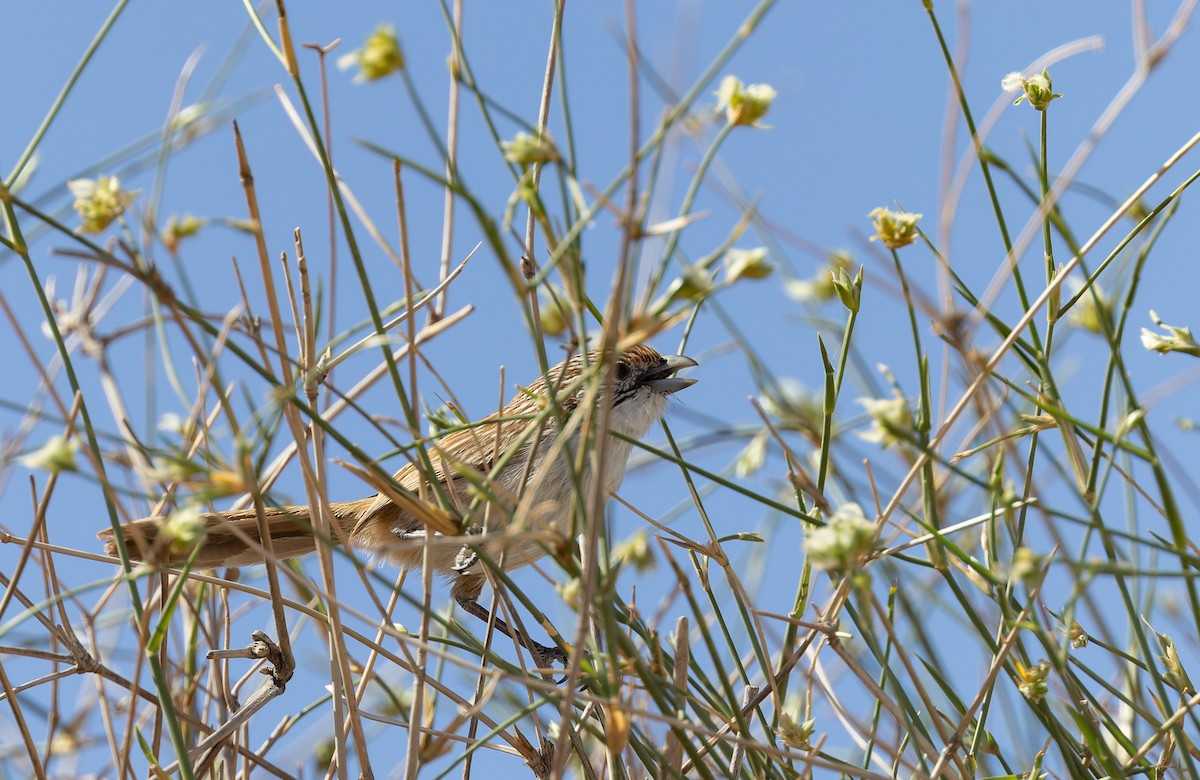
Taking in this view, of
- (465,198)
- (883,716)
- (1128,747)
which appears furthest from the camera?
(883,716)

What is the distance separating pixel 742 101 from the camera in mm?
1702

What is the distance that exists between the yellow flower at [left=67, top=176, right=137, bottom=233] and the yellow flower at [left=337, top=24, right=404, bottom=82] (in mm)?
418

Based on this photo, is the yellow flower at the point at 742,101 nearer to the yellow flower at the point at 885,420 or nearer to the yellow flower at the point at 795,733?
the yellow flower at the point at 885,420

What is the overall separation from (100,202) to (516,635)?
1395mm

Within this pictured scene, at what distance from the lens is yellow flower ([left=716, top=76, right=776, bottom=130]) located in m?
1.70

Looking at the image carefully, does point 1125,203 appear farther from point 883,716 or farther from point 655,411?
point 655,411

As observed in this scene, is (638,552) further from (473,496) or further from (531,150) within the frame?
(531,150)

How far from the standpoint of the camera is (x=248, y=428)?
73.1 inches

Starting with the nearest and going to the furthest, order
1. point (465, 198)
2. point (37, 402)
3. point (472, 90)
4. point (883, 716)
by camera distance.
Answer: point (465, 198) → point (472, 90) → point (883, 716) → point (37, 402)

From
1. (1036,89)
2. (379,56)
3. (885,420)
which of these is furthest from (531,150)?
(1036,89)

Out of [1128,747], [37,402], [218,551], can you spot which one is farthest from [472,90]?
[218,551]

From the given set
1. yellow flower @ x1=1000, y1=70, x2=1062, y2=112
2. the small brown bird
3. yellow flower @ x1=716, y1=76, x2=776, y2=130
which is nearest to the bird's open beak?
the small brown bird

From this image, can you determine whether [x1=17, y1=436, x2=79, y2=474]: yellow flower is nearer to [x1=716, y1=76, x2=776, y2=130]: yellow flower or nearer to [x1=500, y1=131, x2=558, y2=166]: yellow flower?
[x1=500, y1=131, x2=558, y2=166]: yellow flower

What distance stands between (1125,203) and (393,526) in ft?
10.8
